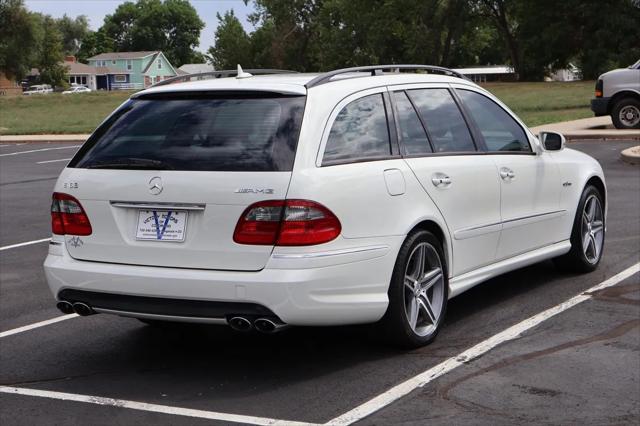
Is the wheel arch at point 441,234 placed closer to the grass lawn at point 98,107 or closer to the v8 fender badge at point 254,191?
the v8 fender badge at point 254,191

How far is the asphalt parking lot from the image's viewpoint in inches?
205

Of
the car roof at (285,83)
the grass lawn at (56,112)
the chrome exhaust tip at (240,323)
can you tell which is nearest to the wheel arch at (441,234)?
the car roof at (285,83)

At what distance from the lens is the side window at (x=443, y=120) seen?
22.3ft

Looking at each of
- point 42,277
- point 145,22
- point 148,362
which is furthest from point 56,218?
point 145,22

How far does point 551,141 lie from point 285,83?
265cm

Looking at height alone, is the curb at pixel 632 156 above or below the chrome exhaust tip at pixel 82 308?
below

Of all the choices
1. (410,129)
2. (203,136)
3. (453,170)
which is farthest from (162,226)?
(453,170)

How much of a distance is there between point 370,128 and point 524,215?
1725 millimetres

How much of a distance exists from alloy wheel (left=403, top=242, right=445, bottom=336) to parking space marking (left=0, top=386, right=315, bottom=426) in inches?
54.7

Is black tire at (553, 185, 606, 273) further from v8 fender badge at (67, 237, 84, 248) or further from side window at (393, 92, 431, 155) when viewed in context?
v8 fender badge at (67, 237, 84, 248)

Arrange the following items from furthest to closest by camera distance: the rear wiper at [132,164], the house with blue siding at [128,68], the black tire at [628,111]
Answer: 1. the house with blue siding at [128,68]
2. the black tire at [628,111]
3. the rear wiper at [132,164]

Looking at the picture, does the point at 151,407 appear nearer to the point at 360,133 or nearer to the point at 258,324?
the point at 258,324

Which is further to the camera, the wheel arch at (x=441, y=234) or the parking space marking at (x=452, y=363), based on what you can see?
the wheel arch at (x=441, y=234)

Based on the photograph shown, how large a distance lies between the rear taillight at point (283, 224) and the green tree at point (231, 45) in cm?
10311
